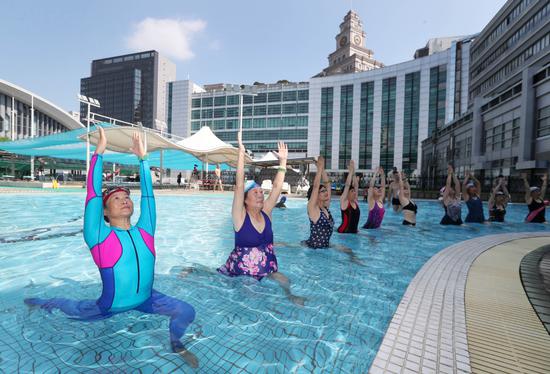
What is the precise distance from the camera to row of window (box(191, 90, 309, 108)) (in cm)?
6631

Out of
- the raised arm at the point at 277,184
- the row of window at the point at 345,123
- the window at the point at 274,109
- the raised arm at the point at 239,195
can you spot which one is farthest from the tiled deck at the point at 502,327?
the window at the point at 274,109

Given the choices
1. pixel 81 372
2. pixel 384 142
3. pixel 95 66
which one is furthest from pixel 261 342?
pixel 95 66

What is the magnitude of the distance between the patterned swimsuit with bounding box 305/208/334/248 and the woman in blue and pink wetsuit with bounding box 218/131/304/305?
6.06 feet

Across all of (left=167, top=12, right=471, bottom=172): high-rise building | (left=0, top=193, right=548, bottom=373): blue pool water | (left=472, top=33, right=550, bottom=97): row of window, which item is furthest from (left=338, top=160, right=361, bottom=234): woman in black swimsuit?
(left=167, top=12, right=471, bottom=172): high-rise building

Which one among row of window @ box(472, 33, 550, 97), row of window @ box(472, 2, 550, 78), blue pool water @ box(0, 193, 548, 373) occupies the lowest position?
blue pool water @ box(0, 193, 548, 373)

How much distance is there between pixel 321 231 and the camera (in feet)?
18.2

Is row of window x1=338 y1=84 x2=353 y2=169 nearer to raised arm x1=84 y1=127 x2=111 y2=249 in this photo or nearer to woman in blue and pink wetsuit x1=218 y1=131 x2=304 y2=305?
woman in blue and pink wetsuit x1=218 y1=131 x2=304 y2=305

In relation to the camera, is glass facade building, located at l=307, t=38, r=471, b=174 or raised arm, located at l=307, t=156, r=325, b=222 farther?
glass facade building, located at l=307, t=38, r=471, b=174

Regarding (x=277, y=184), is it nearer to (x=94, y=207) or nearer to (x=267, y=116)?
(x=94, y=207)

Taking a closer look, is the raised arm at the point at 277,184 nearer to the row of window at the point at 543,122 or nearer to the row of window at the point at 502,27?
the row of window at the point at 543,122

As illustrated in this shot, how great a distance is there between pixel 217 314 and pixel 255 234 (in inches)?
38.1

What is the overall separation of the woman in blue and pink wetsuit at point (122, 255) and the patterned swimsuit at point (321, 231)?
10.7 feet

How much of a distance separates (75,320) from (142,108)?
14891 cm

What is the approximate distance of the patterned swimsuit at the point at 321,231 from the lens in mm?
5516
